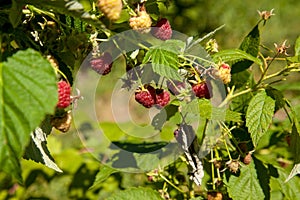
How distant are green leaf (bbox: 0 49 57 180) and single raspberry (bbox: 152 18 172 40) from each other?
0.31 meters

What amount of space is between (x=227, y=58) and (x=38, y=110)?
1.52 ft

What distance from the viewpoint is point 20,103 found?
2.12 feet

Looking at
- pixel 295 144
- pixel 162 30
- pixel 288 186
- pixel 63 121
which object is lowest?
pixel 288 186

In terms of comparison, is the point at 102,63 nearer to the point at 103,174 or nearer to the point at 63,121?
the point at 63,121

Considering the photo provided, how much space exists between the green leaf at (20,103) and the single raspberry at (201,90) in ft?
1.10

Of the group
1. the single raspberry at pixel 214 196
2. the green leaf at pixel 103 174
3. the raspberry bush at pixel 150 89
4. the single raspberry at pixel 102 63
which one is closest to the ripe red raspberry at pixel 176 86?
the raspberry bush at pixel 150 89

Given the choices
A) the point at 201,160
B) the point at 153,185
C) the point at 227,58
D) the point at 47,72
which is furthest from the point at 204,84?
the point at 153,185

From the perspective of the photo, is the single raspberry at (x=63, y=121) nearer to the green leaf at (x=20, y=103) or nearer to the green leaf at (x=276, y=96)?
the green leaf at (x=20, y=103)

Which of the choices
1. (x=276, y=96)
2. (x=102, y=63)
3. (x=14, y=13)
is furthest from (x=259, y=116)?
(x=14, y=13)

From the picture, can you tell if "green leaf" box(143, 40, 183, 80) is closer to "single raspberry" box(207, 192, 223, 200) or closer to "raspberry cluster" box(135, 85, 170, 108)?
"raspberry cluster" box(135, 85, 170, 108)

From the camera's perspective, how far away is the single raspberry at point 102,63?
3.06 ft

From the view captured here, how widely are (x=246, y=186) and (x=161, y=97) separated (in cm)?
28

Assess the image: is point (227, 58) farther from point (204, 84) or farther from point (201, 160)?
point (201, 160)

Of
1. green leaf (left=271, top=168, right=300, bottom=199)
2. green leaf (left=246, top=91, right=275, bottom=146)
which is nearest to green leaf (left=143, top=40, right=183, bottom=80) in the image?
green leaf (left=246, top=91, right=275, bottom=146)
